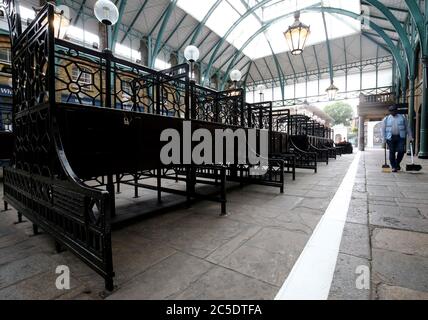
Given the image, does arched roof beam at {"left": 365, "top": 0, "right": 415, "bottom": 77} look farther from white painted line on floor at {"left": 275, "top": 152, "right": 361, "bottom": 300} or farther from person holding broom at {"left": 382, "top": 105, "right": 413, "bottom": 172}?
white painted line on floor at {"left": 275, "top": 152, "right": 361, "bottom": 300}

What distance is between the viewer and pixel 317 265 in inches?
65.9

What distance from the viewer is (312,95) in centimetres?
2194

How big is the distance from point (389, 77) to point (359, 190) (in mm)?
20494

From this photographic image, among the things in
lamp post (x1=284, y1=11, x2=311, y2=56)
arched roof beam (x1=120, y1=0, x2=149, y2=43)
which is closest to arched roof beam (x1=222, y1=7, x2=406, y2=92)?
arched roof beam (x1=120, y1=0, x2=149, y2=43)

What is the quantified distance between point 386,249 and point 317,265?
73cm

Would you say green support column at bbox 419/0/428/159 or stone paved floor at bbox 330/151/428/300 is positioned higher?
green support column at bbox 419/0/428/159

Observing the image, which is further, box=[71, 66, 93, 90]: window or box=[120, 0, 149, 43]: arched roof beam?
box=[120, 0, 149, 43]: arched roof beam

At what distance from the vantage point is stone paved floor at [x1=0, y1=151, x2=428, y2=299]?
4.62ft

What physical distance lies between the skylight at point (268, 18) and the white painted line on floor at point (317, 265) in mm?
16261

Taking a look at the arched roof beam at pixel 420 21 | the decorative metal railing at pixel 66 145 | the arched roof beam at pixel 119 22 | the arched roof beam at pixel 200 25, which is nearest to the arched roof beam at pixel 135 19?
the arched roof beam at pixel 119 22

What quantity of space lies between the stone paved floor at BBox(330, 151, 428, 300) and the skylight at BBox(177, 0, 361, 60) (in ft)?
52.6

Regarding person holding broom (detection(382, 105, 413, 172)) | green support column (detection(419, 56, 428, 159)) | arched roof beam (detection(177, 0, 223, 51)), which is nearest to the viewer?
person holding broom (detection(382, 105, 413, 172))

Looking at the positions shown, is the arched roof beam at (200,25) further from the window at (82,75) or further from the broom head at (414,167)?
the broom head at (414,167)

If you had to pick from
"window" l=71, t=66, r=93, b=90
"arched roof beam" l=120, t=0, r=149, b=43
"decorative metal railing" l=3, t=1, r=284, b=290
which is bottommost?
"decorative metal railing" l=3, t=1, r=284, b=290
